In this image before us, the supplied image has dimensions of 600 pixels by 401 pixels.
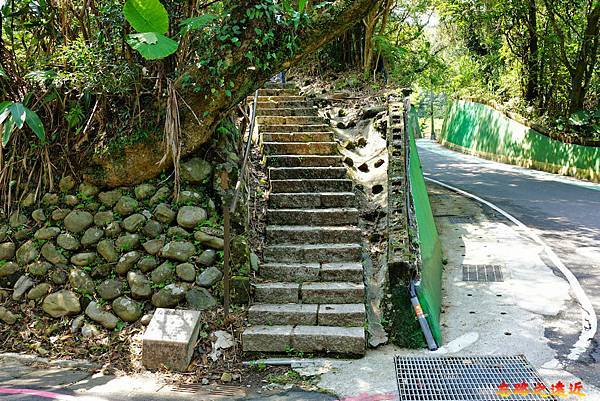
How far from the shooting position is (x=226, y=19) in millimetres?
5539

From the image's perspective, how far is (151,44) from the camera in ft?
16.0

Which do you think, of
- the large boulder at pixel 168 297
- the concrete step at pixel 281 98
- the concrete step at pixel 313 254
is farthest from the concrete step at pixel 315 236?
the concrete step at pixel 281 98

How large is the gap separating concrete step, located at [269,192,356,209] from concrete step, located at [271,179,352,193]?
24 cm

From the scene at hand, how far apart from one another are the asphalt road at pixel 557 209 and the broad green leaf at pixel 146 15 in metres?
4.76

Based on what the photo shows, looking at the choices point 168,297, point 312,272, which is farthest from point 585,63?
point 168,297

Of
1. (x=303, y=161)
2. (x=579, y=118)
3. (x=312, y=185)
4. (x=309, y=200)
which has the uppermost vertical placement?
(x=579, y=118)

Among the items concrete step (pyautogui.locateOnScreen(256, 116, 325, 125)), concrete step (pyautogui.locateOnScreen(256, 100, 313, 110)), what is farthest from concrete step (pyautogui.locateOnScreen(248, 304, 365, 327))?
concrete step (pyautogui.locateOnScreen(256, 100, 313, 110))

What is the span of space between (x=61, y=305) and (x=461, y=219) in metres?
7.12

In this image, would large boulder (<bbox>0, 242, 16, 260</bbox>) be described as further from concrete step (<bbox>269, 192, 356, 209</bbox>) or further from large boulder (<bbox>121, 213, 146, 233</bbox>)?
concrete step (<bbox>269, 192, 356, 209</bbox>)

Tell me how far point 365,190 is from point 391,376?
125 inches

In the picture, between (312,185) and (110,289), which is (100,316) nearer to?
(110,289)

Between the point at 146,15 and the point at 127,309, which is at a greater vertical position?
the point at 146,15

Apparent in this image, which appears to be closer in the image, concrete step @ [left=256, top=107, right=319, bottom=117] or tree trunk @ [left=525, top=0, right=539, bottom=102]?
concrete step @ [left=256, top=107, right=319, bottom=117]

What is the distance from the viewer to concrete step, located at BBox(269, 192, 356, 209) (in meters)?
6.67
